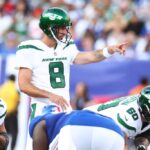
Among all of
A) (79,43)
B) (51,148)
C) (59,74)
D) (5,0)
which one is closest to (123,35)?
(79,43)

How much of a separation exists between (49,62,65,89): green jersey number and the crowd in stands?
625cm

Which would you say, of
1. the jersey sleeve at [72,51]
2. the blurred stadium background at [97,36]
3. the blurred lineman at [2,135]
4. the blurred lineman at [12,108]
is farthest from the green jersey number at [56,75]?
the blurred lineman at [12,108]

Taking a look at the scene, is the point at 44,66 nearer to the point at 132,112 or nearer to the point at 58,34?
the point at 58,34

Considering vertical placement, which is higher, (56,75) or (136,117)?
(56,75)

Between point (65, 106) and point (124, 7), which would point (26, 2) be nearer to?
point (124, 7)

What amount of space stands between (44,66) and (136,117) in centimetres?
129

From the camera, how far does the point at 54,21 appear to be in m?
7.12

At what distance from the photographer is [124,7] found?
51.3 ft

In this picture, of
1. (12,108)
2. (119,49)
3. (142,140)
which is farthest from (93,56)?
(12,108)

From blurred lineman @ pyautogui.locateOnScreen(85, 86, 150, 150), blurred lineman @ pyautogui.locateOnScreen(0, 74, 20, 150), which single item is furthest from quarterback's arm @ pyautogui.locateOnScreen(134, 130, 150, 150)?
blurred lineman @ pyautogui.locateOnScreen(0, 74, 20, 150)

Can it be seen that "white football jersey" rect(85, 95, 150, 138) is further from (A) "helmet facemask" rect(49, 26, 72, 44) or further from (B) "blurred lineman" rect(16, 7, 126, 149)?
(A) "helmet facemask" rect(49, 26, 72, 44)

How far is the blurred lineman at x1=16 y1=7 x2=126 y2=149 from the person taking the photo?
7109mm

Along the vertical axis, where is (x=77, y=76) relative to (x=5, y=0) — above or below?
below

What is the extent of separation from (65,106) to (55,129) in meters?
1.17
